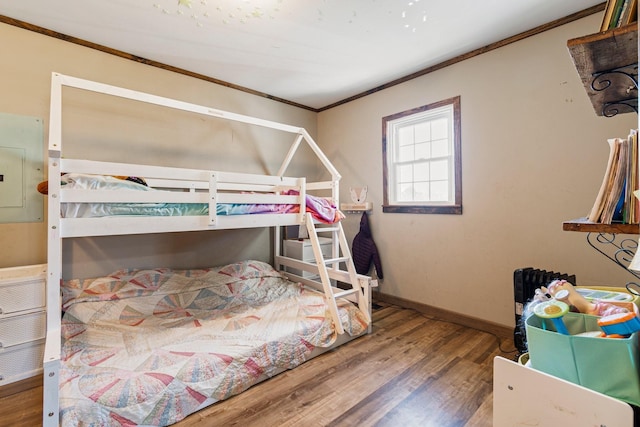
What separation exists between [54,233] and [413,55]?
2856 mm

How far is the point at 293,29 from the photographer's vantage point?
7.35 feet

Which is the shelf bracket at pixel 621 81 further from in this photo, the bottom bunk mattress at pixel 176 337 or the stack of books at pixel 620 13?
the bottom bunk mattress at pixel 176 337

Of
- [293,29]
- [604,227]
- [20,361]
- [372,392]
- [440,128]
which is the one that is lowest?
[372,392]

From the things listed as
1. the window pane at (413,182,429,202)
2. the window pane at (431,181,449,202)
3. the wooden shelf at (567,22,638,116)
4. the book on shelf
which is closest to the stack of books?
the wooden shelf at (567,22,638,116)

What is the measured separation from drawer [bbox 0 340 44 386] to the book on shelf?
117 inches

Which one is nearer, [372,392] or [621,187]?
[621,187]

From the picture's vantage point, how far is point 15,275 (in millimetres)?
1898

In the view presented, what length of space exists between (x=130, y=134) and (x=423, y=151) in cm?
277

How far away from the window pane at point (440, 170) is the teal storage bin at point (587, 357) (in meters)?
2.15

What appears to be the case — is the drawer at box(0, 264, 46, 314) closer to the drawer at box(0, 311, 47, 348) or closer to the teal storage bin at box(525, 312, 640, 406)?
the drawer at box(0, 311, 47, 348)

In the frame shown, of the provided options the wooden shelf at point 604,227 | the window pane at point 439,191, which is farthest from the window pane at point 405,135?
the wooden shelf at point 604,227

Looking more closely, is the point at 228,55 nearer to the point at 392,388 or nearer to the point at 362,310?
the point at 362,310

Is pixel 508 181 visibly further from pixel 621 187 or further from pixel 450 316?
pixel 621 187

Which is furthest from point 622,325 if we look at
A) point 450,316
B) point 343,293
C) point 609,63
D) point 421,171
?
point 421,171
